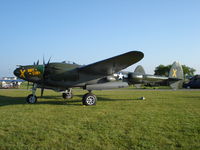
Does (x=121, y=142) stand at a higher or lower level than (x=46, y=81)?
lower

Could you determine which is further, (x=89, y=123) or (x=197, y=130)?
(x=89, y=123)

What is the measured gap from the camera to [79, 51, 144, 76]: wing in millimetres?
8688

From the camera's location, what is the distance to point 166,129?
4.57 metres

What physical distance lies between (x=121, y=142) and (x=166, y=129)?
1569mm

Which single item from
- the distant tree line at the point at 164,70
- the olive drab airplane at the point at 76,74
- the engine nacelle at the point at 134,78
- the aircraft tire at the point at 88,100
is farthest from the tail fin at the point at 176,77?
the distant tree line at the point at 164,70

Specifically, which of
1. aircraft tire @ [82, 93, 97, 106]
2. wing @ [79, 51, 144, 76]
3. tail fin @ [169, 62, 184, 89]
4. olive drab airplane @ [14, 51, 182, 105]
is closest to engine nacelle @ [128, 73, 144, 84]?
olive drab airplane @ [14, 51, 182, 105]

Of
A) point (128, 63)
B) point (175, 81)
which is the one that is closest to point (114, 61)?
point (128, 63)

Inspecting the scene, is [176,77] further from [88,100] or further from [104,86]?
[88,100]

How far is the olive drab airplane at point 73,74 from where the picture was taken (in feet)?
30.7

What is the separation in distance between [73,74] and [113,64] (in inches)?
90.7

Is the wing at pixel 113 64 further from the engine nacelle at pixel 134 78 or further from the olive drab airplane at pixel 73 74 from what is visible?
the engine nacelle at pixel 134 78

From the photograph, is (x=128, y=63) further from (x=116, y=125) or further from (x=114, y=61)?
(x=116, y=125)

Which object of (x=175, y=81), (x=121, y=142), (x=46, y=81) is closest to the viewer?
(x=121, y=142)

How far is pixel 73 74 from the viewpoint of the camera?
32.4 ft
